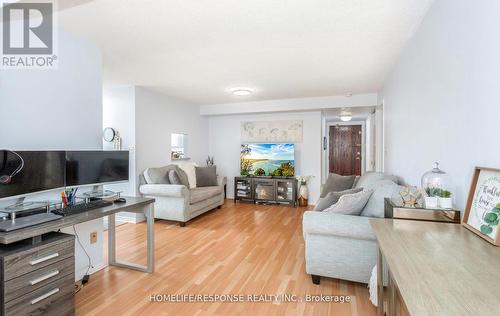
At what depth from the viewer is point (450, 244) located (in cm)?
108

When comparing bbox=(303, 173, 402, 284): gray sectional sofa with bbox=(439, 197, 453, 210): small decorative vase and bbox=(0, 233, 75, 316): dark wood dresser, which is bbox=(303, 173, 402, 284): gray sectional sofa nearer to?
bbox=(439, 197, 453, 210): small decorative vase

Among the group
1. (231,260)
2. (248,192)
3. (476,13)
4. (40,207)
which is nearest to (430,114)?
(476,13)

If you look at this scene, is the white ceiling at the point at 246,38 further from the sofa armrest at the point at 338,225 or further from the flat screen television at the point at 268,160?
the flat screen television at the point at 268,160

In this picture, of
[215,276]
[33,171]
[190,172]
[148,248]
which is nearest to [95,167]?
[33,171]

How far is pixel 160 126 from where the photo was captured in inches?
190

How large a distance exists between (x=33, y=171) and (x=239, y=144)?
4640 mm

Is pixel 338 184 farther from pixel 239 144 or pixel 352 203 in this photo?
pixel 239 144

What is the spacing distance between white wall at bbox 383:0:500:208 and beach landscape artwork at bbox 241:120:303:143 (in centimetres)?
321

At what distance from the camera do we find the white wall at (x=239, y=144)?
18.6 ft

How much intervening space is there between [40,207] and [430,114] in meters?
3.04

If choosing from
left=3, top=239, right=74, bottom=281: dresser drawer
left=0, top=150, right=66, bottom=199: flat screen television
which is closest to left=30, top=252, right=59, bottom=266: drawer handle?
left=3, top=239, right=74, bottom=281: dresser drawer

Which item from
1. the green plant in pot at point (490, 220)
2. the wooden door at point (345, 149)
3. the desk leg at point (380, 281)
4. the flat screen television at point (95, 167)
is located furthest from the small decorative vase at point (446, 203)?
the wooden door at point (345, 149)

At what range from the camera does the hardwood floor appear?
1.92 m

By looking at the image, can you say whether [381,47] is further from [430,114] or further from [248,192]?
→ [248,192]
